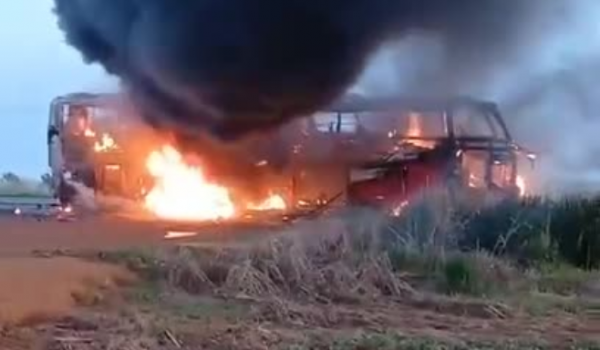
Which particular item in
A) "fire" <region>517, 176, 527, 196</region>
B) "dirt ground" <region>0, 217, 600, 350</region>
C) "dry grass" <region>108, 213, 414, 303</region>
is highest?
"fire" <region>517, 176, 527, 196</region>

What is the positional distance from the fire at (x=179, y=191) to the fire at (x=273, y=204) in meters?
0.77

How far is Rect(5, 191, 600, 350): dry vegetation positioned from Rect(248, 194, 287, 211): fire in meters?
4.09

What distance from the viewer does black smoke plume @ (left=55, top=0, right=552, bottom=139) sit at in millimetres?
16859

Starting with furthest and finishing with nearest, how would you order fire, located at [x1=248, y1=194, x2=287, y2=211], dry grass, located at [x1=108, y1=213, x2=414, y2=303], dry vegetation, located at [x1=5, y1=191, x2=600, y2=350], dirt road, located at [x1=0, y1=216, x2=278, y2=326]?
fire, located at [x1=248, y1=194, x2=287, y2=211]
dry grass, located at [x1=108, y1=213, x2=414, y2=303]
dirt road, located at [x1=0, y1=216, x2=278, y2=326]
dry vegetation, located at [x1=5, y1=191, x2=600, y2=350]

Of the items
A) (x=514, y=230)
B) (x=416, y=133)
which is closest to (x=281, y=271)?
(x=514, y=230)

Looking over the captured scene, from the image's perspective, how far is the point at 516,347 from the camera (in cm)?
978

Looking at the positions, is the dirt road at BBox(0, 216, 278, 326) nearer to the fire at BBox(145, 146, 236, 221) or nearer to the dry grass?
the dry grass

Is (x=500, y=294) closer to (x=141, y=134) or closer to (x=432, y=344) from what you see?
(x=432, y=344)

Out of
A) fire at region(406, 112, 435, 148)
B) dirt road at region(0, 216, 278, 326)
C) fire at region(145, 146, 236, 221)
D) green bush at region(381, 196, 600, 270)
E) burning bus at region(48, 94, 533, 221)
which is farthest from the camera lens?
fire at region(145, 146, 236, 221)

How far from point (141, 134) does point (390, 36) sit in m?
6.03

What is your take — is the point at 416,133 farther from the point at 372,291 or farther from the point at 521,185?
the point at 372,291

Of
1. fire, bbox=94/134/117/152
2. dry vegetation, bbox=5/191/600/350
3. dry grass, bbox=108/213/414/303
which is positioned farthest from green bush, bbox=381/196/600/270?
fire, bbox=94/134/117/152

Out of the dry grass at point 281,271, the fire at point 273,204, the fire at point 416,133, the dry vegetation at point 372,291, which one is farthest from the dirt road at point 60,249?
the fire at point 416,133

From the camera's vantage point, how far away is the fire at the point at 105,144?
73.7 feet
